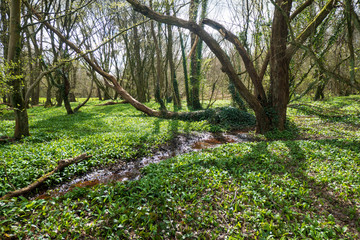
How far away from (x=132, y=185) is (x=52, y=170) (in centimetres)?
262

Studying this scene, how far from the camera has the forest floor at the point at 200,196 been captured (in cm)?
318

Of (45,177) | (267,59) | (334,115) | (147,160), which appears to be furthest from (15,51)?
(334,115)

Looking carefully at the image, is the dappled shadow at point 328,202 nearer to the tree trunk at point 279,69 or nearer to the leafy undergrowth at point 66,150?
the tree trunk at point 279,69

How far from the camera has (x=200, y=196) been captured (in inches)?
161

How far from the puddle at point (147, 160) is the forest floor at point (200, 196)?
0.26 metres

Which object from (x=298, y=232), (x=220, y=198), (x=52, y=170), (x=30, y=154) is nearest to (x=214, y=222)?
(x=220, y=198)

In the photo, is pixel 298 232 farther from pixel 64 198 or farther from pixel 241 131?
pixel 241 131

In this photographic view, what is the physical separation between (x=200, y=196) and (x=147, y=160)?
3.26m

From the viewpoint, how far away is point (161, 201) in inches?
152

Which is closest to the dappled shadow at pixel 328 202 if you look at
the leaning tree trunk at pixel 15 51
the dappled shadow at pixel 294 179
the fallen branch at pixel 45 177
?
the dappled shadow at pixel 294 179

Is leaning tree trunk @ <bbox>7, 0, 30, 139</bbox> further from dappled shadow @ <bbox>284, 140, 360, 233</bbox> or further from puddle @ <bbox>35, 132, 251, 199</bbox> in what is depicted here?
dappled shadow @ <bbox>284, 140, 360, 233</bbox>

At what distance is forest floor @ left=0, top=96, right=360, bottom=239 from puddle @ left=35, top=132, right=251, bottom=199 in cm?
26

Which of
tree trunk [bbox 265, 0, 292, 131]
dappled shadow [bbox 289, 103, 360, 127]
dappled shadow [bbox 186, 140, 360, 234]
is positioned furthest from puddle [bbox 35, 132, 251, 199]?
dappled shadow [bbox 289, 103, 360, 127]

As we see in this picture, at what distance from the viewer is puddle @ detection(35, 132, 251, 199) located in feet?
16.6
